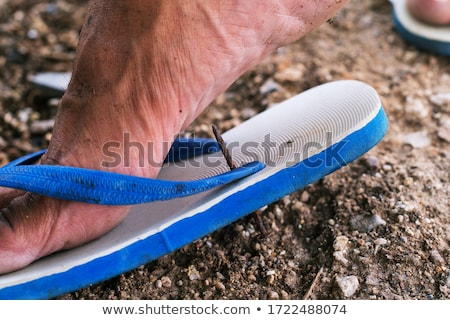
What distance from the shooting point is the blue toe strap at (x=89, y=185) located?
3.27ft

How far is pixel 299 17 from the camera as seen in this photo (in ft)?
3.69

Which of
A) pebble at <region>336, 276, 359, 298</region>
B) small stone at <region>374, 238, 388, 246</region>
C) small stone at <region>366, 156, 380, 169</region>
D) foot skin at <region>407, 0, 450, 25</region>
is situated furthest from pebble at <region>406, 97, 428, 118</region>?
pebble at <region>336, 276, 359, 298</region>

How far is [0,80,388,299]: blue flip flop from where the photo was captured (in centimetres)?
101

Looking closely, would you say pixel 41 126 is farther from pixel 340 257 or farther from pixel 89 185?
pixel 340 257

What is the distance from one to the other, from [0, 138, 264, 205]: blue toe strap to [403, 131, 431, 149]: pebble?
64 cm

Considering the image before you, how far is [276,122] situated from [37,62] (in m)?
0.98

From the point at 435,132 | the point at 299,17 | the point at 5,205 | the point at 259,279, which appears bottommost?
the point at 435,132

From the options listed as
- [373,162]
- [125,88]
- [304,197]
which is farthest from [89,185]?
[373,162]

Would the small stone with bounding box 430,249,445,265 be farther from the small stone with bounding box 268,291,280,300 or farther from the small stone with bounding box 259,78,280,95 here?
the small stone with bounding box 259,78,280,95

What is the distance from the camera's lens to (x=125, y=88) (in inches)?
41.1

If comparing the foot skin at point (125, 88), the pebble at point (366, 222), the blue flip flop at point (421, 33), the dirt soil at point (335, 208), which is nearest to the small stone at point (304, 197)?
the dirt soil at point (335, 208)

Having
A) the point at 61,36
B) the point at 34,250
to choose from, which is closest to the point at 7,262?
the point at 34,250

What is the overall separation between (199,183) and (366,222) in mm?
377
